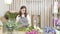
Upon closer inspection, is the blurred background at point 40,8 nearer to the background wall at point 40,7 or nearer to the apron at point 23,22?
the background wall at point 40,7

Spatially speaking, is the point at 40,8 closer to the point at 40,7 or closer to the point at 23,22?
the point at 40,7

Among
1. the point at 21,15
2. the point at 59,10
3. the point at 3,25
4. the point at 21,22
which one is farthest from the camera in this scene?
the point at 59,10

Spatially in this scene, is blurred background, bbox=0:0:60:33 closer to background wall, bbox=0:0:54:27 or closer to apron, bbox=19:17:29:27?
background wall, bbox=0:0:54:27

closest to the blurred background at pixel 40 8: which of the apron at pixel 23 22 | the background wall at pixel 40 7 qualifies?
the background wall at pixel 40 7

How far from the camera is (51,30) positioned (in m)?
1.12

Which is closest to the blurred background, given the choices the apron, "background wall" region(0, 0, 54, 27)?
"background wall" region(0, 0, 54, 27)

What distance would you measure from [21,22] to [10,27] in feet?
0.68

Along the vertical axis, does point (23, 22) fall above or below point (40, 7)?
below

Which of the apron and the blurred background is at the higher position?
the blurred background

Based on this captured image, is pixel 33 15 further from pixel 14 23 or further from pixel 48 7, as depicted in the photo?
pixel 14 23

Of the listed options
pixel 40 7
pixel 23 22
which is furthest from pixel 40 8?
pixel 23 22

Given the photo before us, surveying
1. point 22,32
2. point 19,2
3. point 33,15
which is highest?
point 19,2

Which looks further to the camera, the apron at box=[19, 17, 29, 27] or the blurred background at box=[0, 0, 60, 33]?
the blurred background at box=[0, 0, 60, 33]

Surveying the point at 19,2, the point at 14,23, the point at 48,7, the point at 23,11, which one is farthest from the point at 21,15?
the point at 48,7
